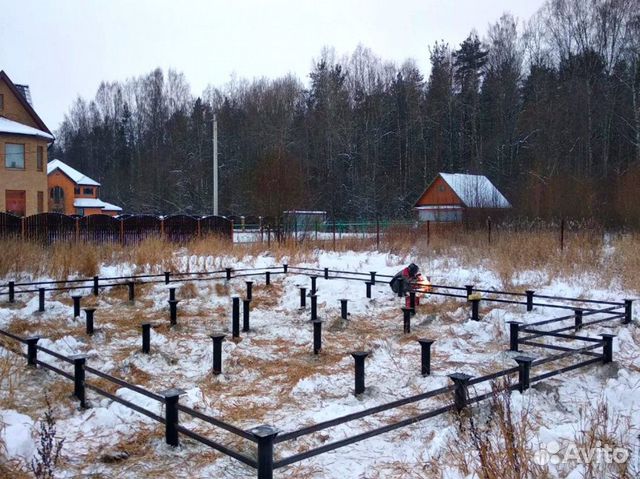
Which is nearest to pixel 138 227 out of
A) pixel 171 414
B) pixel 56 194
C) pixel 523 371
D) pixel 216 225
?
pixel 216 225

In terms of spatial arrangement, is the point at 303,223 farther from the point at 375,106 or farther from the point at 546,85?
the point at 375,106

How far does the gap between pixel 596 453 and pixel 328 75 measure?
48.6 m

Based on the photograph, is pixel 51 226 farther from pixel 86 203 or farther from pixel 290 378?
pixel 86 203

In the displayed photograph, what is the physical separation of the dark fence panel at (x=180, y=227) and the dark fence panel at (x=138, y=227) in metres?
0.46

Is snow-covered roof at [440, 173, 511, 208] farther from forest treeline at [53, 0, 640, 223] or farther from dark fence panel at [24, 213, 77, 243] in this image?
dark fence panel at [24, 213, 77, 243]

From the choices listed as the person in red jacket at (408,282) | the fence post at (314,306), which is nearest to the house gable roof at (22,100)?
the person in red jacket at (408,282)

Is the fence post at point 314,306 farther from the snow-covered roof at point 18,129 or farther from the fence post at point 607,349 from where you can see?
the snow-covered roof at point 18,129

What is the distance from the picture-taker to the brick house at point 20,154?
29.3 meters

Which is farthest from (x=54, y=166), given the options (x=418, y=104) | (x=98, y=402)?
(x=98, y=402)

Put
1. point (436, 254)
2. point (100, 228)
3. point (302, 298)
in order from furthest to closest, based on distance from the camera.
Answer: point (100, 228) < point (436, 254) < point (302, 298)

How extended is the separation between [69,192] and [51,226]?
38182mm

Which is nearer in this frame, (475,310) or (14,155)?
(475,310)

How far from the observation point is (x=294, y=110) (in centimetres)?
5347

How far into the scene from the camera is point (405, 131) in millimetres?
46844
